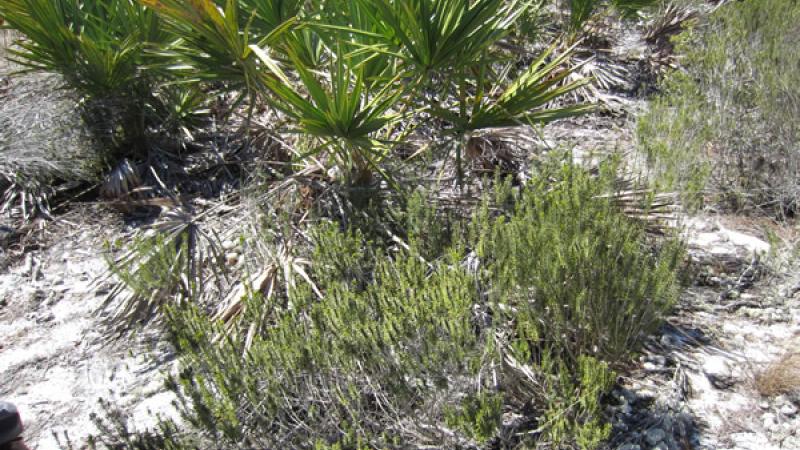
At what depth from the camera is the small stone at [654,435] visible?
2586 mm

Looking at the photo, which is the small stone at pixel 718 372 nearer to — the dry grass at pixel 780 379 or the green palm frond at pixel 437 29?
the dry grass at pixel 780 379

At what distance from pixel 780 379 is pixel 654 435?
2.02ft

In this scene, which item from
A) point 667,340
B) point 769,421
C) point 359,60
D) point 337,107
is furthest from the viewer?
point 359,60

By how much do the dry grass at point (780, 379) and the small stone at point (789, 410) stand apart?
0.06 m

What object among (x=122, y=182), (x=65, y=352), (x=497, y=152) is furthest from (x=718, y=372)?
(x=122, y=182)

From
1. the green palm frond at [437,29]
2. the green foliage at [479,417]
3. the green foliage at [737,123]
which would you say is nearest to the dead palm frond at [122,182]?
the green palm frond at [437,29]

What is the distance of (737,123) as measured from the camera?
441cm

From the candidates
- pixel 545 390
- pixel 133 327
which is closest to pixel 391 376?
pixel 545 390

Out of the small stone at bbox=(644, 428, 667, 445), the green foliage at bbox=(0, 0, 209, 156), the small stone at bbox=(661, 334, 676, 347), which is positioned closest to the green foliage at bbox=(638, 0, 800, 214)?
the small stone at bbox=(661, 334, 676, 347)

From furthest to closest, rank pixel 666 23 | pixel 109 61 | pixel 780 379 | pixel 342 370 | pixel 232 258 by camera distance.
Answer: pixel 666 23, pixel 109 61, pixel 232 258, pixel 780 379, pixel 342 370

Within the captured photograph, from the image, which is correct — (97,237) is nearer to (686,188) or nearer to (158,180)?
(158,180)

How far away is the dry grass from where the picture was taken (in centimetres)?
276

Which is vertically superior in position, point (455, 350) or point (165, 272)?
point (165, 272)

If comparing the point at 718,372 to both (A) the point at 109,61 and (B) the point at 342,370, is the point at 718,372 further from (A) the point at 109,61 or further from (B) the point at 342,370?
(A) the point at 109,61
